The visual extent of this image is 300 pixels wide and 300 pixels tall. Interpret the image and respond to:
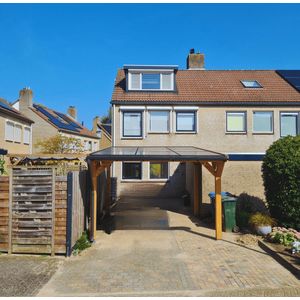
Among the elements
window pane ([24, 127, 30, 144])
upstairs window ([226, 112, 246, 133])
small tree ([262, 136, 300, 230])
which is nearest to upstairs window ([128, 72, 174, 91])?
upstairs window ([226, 112, 246, 133])

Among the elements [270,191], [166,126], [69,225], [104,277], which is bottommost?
[104,277]

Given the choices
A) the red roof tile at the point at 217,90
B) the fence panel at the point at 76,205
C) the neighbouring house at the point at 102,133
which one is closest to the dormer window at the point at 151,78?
the red roof tile at the point at 217,90

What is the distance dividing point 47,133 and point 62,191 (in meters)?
27.0

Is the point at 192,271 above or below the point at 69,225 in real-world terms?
below

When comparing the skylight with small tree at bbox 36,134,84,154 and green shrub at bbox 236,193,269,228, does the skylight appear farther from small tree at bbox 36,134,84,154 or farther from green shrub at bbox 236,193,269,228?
small tree at bbox 36,134,84,154

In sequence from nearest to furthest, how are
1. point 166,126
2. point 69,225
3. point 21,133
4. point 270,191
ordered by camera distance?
point 69,225
point 270,191
point 166,126
point 21,133

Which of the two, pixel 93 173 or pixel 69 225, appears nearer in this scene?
pixel 69 225

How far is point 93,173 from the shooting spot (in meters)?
10.2

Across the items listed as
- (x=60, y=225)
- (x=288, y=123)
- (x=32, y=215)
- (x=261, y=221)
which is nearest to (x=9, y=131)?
(x=32, y=215)

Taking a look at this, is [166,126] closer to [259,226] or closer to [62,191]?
[259,226]

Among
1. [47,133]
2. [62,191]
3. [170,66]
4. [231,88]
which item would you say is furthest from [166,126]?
[47,133]

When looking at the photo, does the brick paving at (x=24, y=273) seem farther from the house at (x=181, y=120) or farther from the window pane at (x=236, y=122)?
the window pane at (x=236, y=122)

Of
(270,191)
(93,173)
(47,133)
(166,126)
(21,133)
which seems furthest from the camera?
(47,133)

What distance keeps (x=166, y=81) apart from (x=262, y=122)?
680 centimetres
